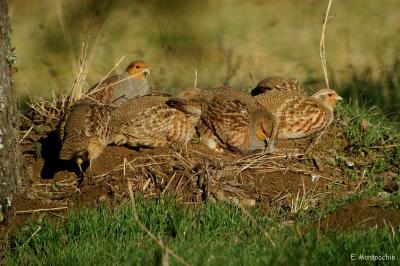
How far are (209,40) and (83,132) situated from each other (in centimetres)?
657

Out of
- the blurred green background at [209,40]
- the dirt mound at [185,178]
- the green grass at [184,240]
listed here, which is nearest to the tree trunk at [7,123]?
the dirt mound at [185,178]

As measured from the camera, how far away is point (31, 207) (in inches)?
292

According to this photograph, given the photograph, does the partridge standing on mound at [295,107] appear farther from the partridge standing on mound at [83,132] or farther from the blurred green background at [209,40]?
the blurred green background at [209,40]

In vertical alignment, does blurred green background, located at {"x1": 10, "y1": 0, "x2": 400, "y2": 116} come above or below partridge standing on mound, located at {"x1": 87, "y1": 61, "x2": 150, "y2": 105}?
below

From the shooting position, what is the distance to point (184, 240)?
6.36 m

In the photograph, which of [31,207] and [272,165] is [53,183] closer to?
[31,207]

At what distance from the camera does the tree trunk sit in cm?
723

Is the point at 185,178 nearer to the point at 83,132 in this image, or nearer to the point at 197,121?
the point at 83,132

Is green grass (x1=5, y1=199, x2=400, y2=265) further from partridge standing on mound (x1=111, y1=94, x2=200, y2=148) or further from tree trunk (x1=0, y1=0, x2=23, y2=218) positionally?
partridge standing on mound (x1=111, y1=94, x2=200, y2=148)

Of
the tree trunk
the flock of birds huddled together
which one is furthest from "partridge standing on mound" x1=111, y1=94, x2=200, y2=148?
the tree trunk

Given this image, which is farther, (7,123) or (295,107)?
(295,107)

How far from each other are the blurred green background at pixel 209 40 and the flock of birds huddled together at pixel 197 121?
292 centimetres

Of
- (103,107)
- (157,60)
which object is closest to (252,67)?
(157,60)

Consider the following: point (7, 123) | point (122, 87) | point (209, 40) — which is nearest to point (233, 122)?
point (122, 87)
